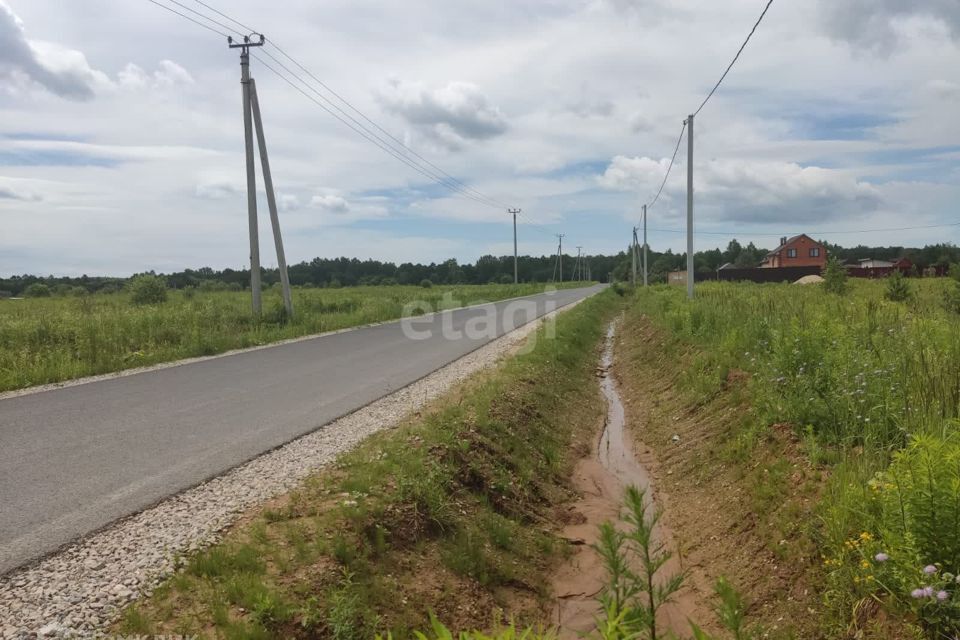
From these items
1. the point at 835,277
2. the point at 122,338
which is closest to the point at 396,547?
the point at 122,338

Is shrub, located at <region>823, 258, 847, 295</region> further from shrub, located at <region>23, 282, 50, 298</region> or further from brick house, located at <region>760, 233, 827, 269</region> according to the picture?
brick house, located at <region>760, 233, 827, 269</region>

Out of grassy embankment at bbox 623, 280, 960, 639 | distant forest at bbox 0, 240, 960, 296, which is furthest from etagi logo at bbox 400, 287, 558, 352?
distant forest at bbox 0, 240, 960, 296

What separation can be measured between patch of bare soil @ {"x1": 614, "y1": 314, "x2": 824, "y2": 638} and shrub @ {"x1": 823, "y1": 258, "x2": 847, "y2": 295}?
18.7 metres

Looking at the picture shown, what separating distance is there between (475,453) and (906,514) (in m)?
4.25

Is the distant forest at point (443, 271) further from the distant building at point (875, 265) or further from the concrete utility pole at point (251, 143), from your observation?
the concrete utility pole at point (251, 143)

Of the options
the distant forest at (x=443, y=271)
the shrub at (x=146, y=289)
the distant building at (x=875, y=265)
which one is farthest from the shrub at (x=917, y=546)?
the distant building at (x=875, y=265)

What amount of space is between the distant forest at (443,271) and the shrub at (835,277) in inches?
989

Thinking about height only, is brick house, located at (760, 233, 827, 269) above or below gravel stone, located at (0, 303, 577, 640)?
above

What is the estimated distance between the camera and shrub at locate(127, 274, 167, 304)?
30203 mm

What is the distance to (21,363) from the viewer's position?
11.1 m

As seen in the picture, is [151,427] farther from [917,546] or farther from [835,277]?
[835,277]

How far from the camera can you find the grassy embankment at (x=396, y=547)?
359 centimetres

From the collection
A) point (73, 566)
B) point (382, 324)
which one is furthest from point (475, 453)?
point (382, 324)

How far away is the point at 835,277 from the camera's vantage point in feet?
84.3
